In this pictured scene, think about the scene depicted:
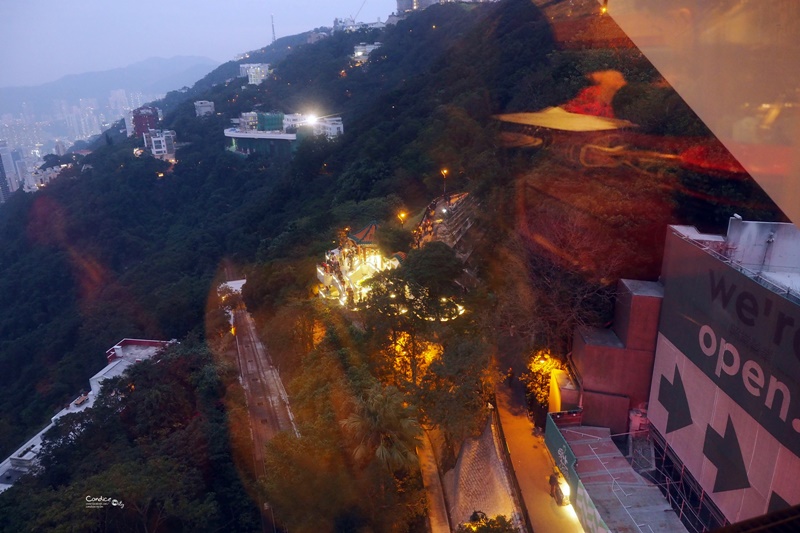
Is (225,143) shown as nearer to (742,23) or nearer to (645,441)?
(645,441)

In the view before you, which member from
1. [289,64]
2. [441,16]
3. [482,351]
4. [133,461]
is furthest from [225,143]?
[482,351]

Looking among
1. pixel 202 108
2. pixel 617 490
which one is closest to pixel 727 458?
pixel 617 490

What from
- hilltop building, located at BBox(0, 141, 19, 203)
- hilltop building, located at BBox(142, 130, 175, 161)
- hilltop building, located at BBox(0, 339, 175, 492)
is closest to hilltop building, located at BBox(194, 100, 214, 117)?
hilltop building, located at BBox(142, 130, 175, 161)

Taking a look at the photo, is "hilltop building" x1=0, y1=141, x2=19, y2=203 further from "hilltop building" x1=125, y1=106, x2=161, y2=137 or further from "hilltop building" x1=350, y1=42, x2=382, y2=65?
"hilltop building" x1=350, y1=42, x2=382, y2=65

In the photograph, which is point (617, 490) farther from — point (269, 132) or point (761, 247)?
point (269, 132)

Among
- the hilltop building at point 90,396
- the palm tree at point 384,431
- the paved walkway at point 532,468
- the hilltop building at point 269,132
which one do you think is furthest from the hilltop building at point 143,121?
the paved walkway at point 532,468
